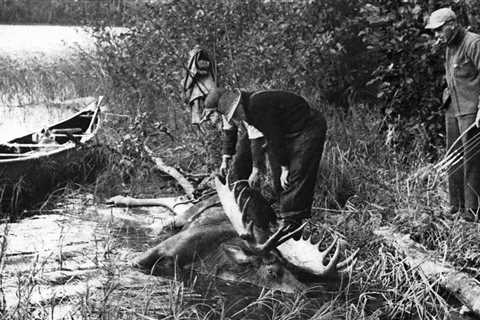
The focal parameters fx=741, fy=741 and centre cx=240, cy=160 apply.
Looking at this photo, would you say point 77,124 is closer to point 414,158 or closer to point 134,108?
point 134,108

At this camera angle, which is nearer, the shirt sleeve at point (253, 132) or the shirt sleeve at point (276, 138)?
the shirt sleeve at point (276, 138)

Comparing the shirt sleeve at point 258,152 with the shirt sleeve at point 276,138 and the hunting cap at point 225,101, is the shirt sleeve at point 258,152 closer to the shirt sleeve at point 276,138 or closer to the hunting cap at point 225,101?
the shirt sleeve at point 276,138

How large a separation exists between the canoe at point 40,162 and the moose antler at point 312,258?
12.8ft

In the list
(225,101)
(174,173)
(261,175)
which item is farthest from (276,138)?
(174,173)

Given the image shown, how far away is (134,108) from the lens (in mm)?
12906

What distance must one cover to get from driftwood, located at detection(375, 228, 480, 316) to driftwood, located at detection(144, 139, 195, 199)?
292cm

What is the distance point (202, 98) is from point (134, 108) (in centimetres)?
410

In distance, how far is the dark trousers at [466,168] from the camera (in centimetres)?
696

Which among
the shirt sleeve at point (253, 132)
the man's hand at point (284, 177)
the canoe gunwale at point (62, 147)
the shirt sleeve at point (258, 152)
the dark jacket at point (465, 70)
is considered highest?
the dark jacket at point (465, 70)

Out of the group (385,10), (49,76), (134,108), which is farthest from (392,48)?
(49,76)

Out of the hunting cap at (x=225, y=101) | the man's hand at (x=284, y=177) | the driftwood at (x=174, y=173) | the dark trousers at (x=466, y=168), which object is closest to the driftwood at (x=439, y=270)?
the dark trousers at (x=466, y=168)

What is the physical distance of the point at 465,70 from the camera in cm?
691

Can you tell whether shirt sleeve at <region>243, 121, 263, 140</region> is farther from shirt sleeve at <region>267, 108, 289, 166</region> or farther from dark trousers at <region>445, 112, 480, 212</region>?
dark trousers at <region>445, 112, 480, 212</region>

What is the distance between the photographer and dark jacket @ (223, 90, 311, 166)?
6508 mm
